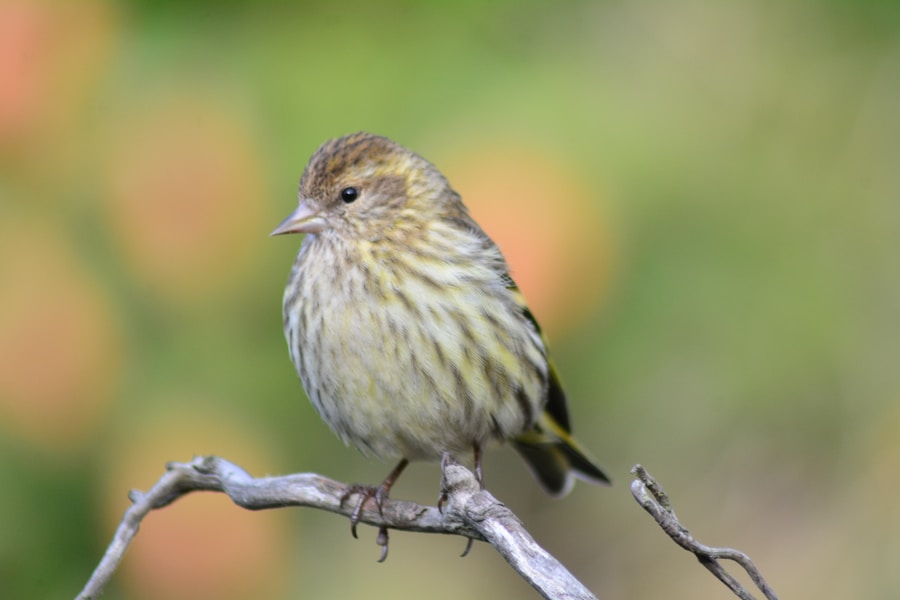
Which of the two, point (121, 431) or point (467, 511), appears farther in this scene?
point (121, 431)

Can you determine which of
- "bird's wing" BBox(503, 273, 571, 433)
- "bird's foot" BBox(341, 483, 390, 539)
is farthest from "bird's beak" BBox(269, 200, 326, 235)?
"bird's foot" BBox(341, 483, 390, 539)

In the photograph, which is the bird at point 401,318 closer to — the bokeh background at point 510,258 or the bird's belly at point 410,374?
the bird's belly at point 410,374

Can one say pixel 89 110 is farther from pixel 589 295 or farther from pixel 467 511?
pixel 467 511

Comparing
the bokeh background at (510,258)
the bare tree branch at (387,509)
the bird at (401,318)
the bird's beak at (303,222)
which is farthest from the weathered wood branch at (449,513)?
the bokeh background at (510,258)

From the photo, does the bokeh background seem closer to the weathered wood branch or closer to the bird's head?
the bird's head

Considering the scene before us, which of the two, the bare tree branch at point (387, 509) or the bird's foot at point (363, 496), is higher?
the bare tree branch at point (387, 509)

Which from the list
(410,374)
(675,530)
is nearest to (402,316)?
(410,374)

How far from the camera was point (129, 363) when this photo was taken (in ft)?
13.1

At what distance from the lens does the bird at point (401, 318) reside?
3447 millimetres

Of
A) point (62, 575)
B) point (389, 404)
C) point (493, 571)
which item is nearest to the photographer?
point (389, 404)

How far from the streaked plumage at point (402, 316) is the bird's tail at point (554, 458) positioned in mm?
178

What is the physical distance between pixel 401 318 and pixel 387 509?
508mm

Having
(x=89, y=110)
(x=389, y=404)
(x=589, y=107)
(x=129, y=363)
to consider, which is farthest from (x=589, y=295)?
(x=89, y=110)

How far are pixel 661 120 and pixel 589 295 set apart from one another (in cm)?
80
